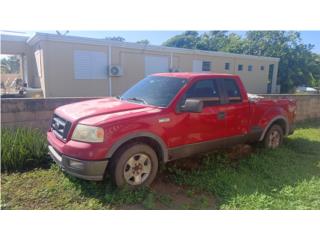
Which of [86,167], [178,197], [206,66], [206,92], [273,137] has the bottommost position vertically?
[178,197]

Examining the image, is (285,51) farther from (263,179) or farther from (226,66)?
(263,179)

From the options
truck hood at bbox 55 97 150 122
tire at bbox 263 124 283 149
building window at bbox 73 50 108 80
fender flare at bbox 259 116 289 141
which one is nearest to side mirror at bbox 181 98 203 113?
truck hood at bbox 55 97 150 122

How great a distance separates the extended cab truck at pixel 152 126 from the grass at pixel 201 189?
1.11ft

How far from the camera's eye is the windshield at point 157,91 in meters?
4.08

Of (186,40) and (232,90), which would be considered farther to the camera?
(186,40)

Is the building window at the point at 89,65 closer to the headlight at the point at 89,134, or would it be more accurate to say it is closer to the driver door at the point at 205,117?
the driver door at the point at 205,117

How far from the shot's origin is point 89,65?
1300 centimetres

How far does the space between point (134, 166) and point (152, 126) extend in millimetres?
619

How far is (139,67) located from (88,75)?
3049 mm

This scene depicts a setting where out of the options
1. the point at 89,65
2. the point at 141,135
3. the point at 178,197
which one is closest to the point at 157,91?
the point at 141,135

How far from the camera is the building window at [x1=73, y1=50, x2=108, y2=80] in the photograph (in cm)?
1249

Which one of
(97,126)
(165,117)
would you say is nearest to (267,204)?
(165,117)

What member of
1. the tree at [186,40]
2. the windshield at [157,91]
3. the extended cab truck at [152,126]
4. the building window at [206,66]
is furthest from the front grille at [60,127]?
the tree at [186,40]

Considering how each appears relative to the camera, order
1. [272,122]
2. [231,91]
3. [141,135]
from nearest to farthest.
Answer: [141,135] < [231,91] < [272,122]
